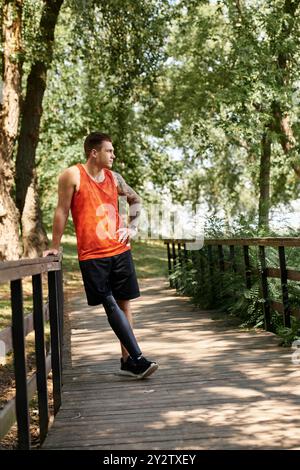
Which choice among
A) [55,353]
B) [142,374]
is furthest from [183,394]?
[55,353]

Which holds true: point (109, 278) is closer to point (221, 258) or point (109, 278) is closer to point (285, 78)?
point (221, 258)

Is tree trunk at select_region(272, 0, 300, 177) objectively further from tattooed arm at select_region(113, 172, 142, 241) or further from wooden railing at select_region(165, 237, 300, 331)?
tattooed arm at select_region(113, 172, 142, 241)

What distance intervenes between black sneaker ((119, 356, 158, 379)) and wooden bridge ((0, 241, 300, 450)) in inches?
2.7

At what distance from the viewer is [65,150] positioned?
97.9 ft

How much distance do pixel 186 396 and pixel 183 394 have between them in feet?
0.30

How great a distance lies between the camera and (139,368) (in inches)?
280

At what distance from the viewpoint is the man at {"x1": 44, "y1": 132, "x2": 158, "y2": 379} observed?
6648 mm

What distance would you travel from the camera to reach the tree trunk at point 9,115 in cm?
1684

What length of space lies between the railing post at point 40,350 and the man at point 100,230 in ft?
4.23

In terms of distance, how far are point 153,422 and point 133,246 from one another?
34.0 metres

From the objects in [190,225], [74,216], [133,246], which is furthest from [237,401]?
[133,246]

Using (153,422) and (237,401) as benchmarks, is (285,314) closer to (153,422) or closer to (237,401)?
(237,401)

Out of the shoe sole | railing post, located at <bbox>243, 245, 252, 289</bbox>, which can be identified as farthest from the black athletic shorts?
railing post, located at <bbox>243, 245, 252, 289</bbox>

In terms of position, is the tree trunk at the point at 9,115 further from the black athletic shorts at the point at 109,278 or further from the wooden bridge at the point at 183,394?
the black athletic shorts at the point at 109,278
